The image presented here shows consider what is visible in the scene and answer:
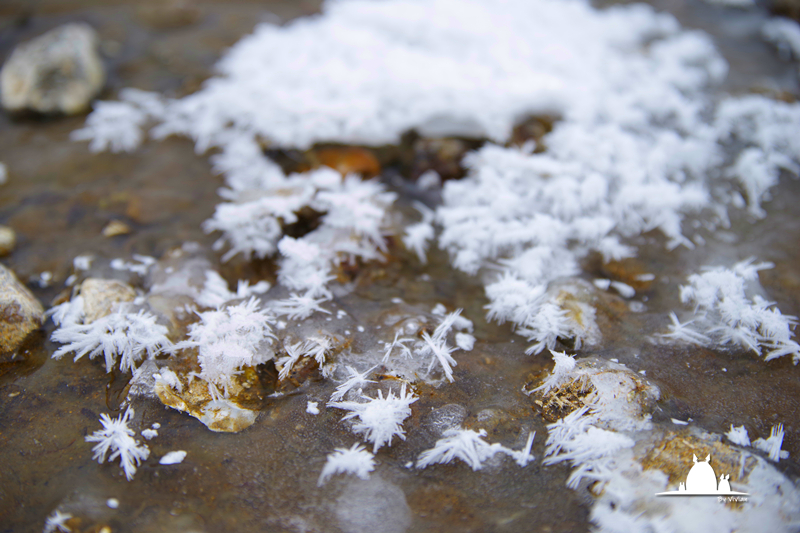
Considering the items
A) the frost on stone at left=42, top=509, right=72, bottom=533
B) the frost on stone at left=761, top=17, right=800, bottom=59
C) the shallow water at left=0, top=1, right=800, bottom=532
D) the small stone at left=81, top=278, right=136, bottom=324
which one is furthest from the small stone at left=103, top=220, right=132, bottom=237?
the frost on stone at left=761, top=17, right=800, bottom=59

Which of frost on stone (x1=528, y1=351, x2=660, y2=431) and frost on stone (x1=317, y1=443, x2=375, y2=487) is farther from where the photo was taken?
frost on stone (x1=528, y1=351, x2=660, y2=431)

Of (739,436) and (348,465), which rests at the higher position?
(739,436)

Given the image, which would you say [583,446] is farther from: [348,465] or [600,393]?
[348,465]

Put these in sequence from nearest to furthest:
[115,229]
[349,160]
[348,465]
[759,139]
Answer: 1. [348,465]
2. [115,229]
3. [349,160]
4. [759,139]

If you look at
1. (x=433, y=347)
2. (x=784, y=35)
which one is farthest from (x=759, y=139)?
(x=433, y=347)

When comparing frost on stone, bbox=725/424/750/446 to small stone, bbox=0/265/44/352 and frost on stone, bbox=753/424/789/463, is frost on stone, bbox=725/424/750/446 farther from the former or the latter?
small stone, bbox=0/265/44/352

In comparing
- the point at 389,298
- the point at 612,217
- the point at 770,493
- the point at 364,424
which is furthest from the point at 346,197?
the point at 770,493

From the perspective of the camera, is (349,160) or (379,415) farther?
(349,160)

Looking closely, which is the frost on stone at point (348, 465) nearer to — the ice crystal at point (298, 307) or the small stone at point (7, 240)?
the ice crystal at point (298, 307)
